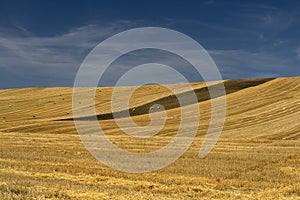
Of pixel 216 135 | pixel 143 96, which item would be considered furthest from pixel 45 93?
pixel 216 135

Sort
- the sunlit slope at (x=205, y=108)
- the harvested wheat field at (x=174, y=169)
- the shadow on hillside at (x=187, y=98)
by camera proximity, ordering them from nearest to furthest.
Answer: the harvested wheat field at (x=174, y=169), the sunlit slope at (x=205, y=108), the shadow on hillside at (x=187, y=98)

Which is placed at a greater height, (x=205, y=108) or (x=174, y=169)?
(x=205, y=108)

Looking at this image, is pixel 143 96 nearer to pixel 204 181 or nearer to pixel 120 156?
pixel 120 156

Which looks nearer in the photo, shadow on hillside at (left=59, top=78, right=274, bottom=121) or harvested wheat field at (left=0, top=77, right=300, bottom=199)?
harvested wheat field at (left=0, top=77, right=300, bottom=199)

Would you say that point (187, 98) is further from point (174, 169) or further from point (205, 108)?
point (174, 169)

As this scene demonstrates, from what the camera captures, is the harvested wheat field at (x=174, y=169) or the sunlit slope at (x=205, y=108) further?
the sunlit slope at (x=205, y=108)

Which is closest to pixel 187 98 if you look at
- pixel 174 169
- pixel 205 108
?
pixel 205 108

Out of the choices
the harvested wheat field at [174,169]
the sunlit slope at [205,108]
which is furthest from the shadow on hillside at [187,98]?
the harvested wheat field at [174,169]

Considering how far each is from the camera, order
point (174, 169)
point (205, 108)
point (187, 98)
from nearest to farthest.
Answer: point (174, 169)
point (205, 108)
point (187, 98)

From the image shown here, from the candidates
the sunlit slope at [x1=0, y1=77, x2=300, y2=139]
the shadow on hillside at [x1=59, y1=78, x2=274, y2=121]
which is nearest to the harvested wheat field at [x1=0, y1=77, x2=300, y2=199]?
the sunlit slope at [x1=0, y1=77, x2=300, y2=139]

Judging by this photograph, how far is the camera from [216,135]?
39312mm

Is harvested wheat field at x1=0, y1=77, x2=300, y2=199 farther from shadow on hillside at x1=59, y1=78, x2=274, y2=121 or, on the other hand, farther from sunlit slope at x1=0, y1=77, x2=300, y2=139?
shadow on hillside at x1=59, y1=78, x2=274, y2=121

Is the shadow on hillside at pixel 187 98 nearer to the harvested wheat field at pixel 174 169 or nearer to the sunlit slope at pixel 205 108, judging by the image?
the sunlit slope at pixel 205 108

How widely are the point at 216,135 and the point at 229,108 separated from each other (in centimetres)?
1257
